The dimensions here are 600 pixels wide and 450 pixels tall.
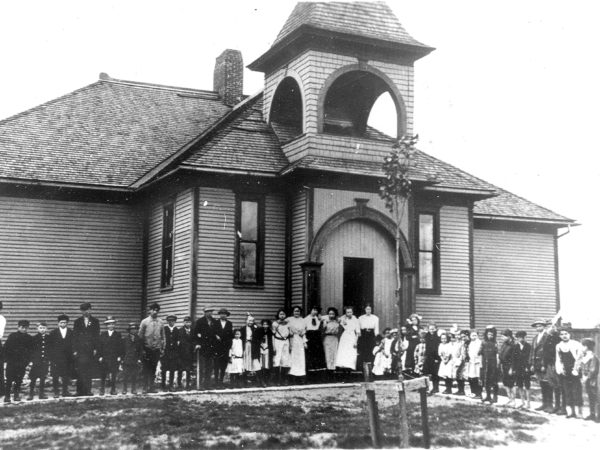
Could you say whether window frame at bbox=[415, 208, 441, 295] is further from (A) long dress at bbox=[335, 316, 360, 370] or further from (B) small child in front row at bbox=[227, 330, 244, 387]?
(B) small child in front row at bbox=[227, 330, 244, 387]

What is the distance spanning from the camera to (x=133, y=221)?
23.5 meters

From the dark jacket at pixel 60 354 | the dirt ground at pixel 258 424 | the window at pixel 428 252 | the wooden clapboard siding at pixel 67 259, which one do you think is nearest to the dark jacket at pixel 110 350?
the dark jacket at pixel 60 354

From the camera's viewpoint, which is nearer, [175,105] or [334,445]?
[334,445]

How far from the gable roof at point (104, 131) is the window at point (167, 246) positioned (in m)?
1.75

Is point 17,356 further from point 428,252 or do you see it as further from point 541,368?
point 428,252

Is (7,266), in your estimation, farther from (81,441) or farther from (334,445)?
(334,445)

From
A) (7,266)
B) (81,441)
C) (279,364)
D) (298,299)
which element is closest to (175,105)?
(7,266)

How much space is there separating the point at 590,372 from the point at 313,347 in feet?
21.4

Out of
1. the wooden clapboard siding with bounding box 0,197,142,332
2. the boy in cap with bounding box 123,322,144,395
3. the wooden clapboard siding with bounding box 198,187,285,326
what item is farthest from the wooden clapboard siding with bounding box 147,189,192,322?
the boy in cap with bounding box 123,322,144,395

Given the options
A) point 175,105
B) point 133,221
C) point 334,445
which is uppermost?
point 175,105

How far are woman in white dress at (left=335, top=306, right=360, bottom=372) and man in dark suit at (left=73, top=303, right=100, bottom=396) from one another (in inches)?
217

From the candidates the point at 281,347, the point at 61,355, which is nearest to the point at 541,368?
the point at 281,347

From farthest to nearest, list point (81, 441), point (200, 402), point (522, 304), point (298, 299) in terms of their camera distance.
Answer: point (522, 304) → point (298, 299) → point (200, 402) → point (81, 441)

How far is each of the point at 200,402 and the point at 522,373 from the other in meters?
6.27
